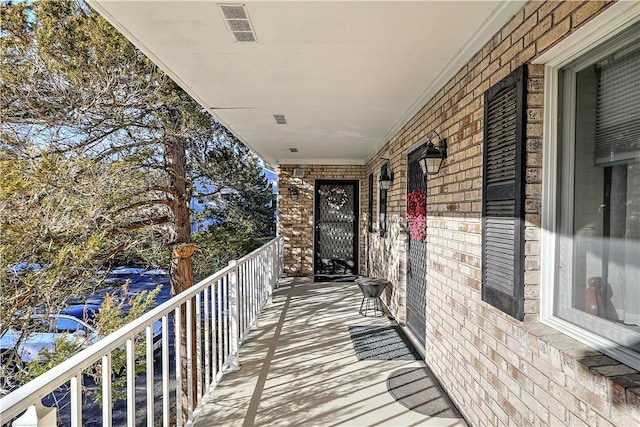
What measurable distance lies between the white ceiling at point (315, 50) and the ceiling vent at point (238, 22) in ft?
0.11

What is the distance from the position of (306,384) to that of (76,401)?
1.96m

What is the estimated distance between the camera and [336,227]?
Result: 8.06 meters

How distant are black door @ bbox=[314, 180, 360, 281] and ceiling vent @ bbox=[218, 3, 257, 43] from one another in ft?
18.9

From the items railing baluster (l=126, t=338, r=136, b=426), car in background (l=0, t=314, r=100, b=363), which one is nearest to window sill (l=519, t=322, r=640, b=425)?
railing baluster (l=126, t=338, r=136, b=426)

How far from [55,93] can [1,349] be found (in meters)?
3.67

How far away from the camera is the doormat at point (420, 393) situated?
2588 mm

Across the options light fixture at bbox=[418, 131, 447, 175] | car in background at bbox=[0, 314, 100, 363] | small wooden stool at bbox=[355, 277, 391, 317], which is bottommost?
car in background at bbox=[0, 314, 100, 363]

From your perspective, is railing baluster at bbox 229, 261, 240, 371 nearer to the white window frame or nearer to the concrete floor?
the concrete floor

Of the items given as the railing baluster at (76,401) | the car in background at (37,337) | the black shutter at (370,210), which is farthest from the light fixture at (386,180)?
the car in background at (37,337)

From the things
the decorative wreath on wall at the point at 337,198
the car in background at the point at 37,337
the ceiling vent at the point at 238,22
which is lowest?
the car in background at the point at 37,337

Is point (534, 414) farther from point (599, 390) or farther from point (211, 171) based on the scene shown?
point (211, 171)

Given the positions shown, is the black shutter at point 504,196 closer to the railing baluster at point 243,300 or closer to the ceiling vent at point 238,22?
the ceiling vent at point 238,22

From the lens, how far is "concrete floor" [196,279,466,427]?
250 cm

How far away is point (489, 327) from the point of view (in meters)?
2.13
